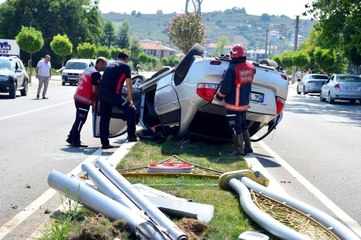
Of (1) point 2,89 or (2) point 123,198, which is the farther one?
(1) point 2,89

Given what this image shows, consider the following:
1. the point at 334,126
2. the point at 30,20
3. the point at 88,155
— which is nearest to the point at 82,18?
the point at 30,20

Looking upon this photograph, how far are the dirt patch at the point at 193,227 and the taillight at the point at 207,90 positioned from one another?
5253 mm

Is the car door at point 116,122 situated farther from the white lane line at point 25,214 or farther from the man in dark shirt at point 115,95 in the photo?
the white lane line at point 25,214

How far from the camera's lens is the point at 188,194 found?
690cm

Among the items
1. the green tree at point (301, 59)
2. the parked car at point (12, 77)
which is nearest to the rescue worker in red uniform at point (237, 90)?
the parked car at point (12, 77)

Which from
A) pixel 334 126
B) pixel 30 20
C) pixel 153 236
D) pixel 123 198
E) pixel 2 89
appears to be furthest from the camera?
pixel 30 20

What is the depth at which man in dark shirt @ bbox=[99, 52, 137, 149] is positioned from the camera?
38.2ft

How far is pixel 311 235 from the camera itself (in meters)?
5.45

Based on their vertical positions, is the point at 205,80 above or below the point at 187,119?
above

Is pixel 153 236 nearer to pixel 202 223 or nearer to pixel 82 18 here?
pixel 202 223

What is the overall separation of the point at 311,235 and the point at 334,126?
14.6 m

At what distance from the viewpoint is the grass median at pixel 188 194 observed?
17.2ft

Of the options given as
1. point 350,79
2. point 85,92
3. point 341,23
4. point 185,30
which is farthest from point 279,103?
point 185,30

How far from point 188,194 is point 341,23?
3325 cm
